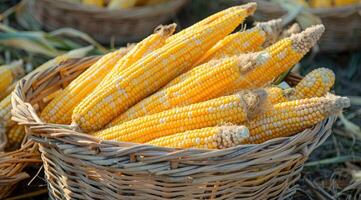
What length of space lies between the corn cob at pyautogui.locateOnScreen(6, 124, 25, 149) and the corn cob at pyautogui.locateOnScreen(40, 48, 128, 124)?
273mm

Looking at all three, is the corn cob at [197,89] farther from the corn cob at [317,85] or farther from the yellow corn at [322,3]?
the yellow corn at [322,3]

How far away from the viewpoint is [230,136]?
1728mm

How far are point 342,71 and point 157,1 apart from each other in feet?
4.38

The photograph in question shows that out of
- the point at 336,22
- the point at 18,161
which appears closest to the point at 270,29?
the point at 18,161

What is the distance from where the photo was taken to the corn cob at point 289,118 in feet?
6.08

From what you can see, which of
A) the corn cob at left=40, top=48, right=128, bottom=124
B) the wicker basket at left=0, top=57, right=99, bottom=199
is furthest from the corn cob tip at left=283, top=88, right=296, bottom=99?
the wicker basket at left=0, top=57, right=99, bottom=199

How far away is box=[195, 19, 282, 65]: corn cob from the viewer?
7.09 ft

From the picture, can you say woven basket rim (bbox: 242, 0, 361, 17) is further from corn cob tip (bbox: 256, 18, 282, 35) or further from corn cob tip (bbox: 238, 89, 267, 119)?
corn cob tip (bbox: 238, 89, 267, 119)

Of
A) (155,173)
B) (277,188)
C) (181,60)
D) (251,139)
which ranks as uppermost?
(181,60)

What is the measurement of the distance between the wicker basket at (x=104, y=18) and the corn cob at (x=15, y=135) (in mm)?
1458

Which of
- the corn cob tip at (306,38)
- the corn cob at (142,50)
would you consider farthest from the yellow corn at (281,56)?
the corn cob at (142,50)

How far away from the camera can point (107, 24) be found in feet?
12.6

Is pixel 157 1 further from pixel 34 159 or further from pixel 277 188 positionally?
pixel 277 188

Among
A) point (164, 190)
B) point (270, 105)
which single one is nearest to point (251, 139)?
point (270, 105)
